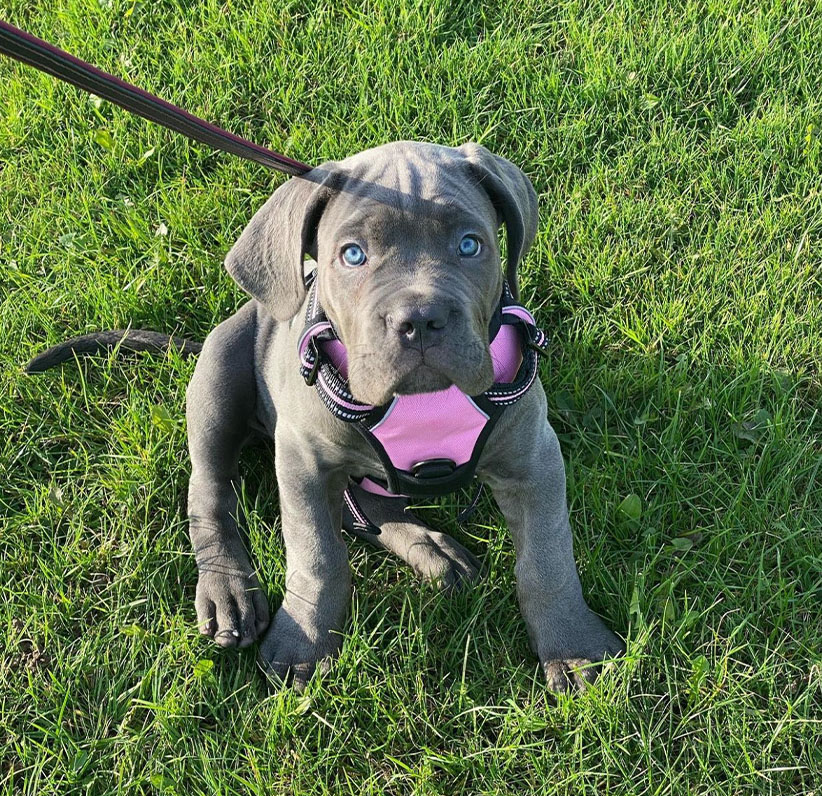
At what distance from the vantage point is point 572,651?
3426 millimetres

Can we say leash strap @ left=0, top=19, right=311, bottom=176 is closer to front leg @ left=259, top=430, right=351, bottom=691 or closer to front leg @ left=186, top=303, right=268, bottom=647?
front leg @ left=259, top=430, right=351, bottom=691

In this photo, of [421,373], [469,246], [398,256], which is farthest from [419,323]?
[469,246]

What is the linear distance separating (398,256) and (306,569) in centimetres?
125

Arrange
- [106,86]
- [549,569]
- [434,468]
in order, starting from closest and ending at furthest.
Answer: [106,86], [434,468], [549,569]

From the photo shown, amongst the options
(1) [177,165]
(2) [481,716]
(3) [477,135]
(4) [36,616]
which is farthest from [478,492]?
(1) [177,165]

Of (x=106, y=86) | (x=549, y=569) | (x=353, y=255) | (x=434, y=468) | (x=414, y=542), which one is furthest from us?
(x=414, y=542)

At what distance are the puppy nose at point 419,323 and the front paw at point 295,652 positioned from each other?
132 cm

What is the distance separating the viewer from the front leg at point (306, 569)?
132 inches

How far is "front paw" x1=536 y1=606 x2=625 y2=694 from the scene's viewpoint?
3391mm

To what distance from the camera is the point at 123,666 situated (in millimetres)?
3533

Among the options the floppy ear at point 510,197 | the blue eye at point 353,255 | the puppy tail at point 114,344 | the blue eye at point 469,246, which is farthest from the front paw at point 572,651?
the puppy tail at point 114,344

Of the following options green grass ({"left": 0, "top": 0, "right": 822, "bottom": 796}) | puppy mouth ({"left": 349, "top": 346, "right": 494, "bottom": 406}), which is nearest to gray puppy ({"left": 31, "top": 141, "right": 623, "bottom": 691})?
puppy mouth ({"left": 349, "top": 346, "right": 494, "bottom": 406})

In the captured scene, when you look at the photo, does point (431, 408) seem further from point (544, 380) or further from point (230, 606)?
point (544, 380)

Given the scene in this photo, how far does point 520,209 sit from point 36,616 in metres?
2.40
